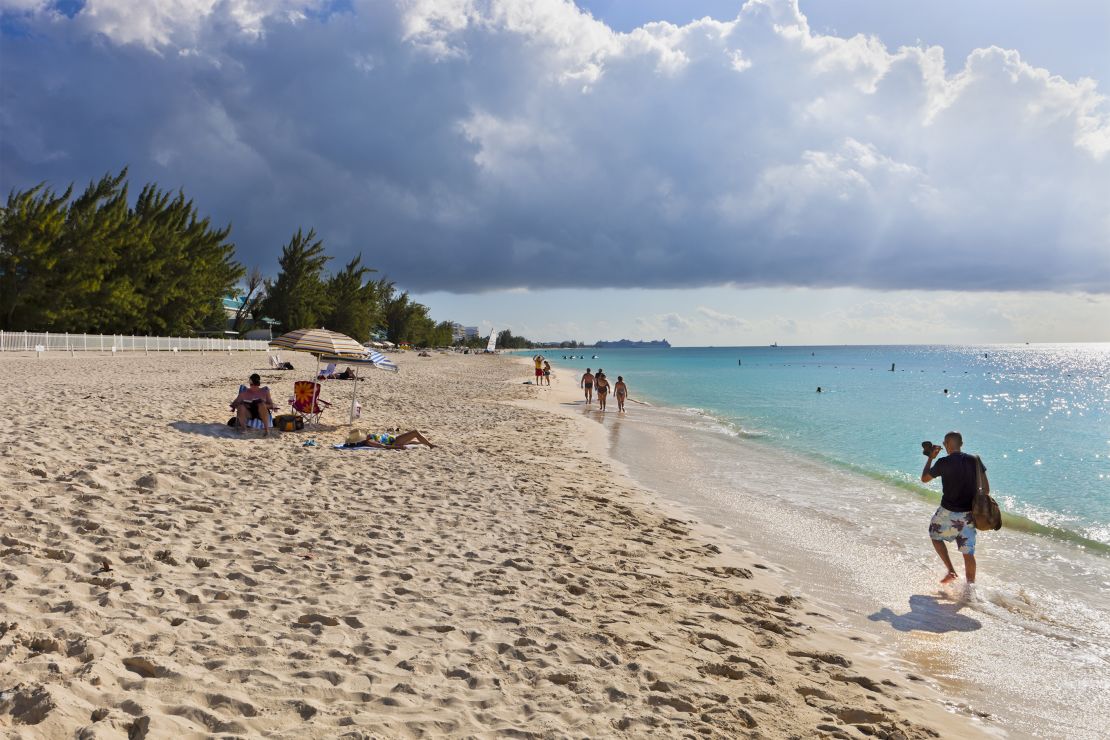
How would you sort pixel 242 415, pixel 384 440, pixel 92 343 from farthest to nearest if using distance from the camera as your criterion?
pixel 92 343
pixel 242 415
pixel 384 440

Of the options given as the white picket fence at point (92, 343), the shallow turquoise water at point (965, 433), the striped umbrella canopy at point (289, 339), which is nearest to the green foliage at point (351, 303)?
the white picket fence at point (92, 343)

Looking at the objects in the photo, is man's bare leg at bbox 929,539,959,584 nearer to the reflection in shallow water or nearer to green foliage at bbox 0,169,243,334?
the reflection in shallow water

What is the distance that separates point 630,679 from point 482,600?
4.85 feet

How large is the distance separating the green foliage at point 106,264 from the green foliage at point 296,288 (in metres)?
14.3

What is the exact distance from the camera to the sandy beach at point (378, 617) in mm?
3422

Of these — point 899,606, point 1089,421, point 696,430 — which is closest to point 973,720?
point 899,606

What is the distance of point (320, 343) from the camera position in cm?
1352

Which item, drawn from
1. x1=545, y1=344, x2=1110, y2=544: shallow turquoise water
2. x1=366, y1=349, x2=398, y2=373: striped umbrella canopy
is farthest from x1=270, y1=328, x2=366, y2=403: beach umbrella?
x1=545, y1=344, x2=1110, y2=544: shallow turquoise water

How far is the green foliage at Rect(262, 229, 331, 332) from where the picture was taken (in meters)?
76.4

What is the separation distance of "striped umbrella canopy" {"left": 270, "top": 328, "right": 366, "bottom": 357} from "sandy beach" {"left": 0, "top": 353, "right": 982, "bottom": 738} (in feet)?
15.0

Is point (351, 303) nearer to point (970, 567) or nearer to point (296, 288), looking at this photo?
point (296, 288)

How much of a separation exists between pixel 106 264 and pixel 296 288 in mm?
31530

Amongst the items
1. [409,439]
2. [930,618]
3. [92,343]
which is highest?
[92,343]

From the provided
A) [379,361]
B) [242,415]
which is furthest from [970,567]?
[242,415]
